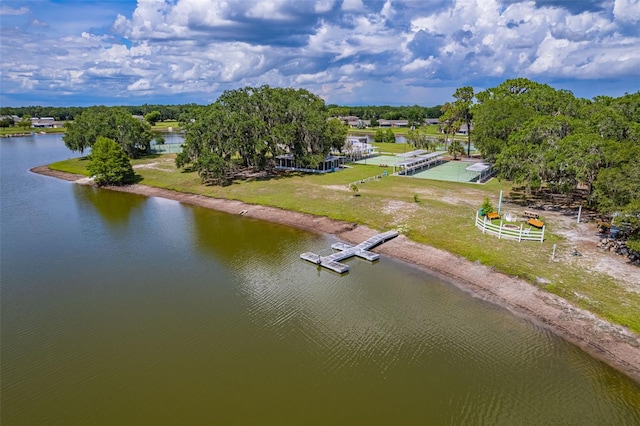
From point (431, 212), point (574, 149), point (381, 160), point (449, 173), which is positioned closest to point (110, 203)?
point (431, 212)

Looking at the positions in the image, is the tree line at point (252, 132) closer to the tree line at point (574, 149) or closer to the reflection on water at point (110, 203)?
the reflection on water at point (110, 203)

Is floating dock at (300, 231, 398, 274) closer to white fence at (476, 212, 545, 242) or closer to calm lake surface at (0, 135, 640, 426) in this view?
calm lake surface at (0, 135, 640, 426)

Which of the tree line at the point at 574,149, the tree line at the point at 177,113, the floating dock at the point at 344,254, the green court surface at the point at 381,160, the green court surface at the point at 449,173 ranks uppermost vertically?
the tree line at the point at 177,113

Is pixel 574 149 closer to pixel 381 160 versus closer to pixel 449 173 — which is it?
pixel 449 173

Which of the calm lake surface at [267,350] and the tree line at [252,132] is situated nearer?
the calm lake surface at [267,350]

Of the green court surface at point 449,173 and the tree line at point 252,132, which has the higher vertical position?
the tree line at point 252,132

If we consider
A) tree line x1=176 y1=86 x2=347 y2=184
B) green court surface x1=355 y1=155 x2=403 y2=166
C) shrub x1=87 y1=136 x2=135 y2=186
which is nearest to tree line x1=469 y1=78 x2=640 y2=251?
green court surface x1=355 y1=155 x2=403 y2=166

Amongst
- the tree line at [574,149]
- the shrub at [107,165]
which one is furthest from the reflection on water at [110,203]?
the tree line at [574,149]

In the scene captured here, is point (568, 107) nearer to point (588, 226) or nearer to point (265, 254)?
point (588, 226)
